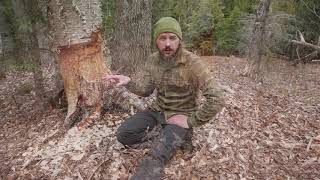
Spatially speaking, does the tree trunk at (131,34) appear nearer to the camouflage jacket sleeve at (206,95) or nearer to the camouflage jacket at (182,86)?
the camouflage jacket at (182,86)

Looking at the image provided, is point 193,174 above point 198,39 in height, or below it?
above

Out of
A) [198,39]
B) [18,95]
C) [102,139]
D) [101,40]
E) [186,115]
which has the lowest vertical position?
[198,39]

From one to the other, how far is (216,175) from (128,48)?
3.24m

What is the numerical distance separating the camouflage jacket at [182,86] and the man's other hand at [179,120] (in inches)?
2.3

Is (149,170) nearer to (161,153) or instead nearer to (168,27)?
(161,153)

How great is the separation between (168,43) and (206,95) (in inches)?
28.3

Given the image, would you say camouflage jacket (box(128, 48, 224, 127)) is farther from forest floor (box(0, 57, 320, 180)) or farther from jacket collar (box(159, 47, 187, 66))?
forest floor (box(0, 57, 320, 180))

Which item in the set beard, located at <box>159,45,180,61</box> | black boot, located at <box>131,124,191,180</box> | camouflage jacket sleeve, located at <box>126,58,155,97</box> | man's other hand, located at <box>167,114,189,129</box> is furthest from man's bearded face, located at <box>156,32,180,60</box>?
black boot, located at <box>131,124,191,180</box>

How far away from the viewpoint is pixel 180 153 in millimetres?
4727

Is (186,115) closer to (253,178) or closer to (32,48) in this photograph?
(253,178)

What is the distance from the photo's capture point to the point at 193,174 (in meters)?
4.42

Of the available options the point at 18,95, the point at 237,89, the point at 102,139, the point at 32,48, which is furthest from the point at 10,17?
the point at 102,139

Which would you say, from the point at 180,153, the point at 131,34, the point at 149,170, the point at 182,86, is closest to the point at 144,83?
the point at 182,86

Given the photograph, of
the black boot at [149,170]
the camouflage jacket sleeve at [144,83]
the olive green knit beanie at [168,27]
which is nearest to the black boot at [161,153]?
the black boot at [149,170]
